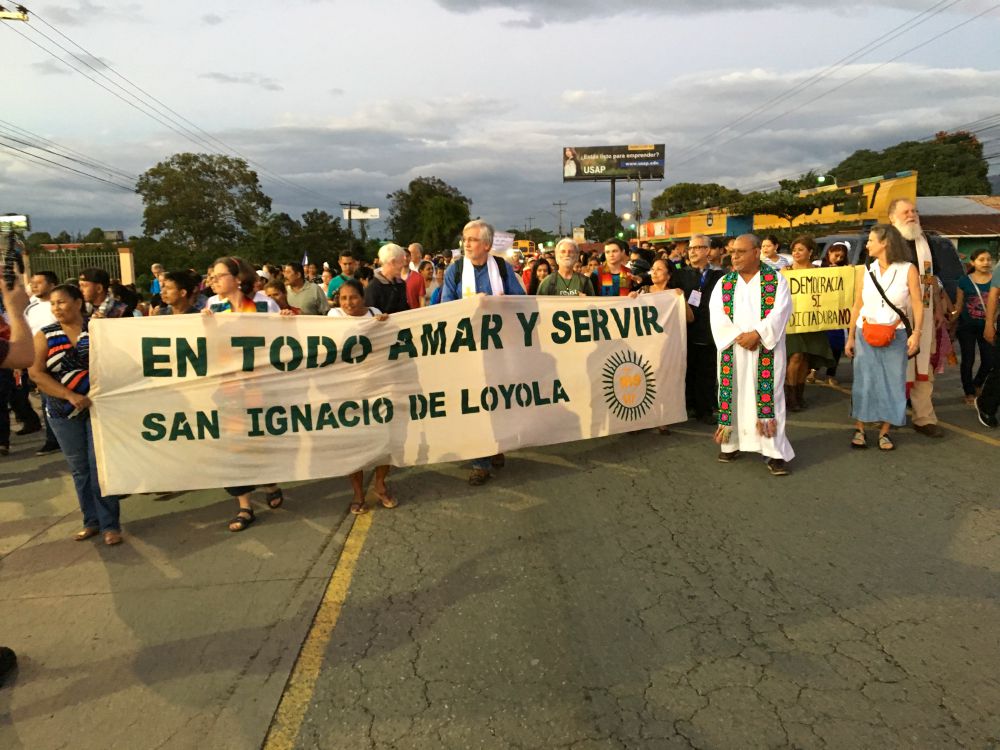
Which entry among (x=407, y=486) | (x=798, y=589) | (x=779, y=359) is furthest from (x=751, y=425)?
(x=407, y=486)

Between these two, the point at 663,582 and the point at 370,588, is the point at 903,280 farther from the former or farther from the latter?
the point at 370,588

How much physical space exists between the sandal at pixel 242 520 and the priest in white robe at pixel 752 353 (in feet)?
12.0

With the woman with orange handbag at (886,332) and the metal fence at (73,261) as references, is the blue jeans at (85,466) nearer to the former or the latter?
the woman with orange handbag at (886,332)

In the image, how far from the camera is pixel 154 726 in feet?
8.48

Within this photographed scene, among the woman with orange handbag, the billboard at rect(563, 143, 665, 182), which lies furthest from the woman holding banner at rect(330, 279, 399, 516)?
the billboard at rect(563, 143, 665, 182)

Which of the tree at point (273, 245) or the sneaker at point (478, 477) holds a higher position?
the tree at point (273, 245)

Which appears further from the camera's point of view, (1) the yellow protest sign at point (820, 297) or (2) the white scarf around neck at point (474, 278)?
(1) the yellow protest sign at point (820, 297)

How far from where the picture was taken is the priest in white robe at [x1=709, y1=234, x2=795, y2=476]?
520 cm

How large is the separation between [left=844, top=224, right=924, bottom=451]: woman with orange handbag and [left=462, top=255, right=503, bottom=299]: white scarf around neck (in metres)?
3.16

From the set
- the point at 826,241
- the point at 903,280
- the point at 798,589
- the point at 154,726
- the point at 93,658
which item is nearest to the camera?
the point at 154,726

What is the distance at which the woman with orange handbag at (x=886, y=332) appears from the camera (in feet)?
18.4

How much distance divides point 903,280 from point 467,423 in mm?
3793

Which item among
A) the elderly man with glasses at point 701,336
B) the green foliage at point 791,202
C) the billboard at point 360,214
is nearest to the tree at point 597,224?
the billboard at point 360,214

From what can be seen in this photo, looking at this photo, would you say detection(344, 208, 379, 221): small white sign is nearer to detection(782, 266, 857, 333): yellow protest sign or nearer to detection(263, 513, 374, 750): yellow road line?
detection(782, 266, 857, 333): yellow protest sign
